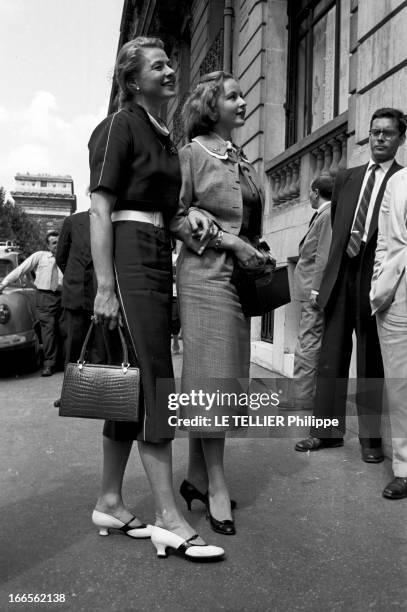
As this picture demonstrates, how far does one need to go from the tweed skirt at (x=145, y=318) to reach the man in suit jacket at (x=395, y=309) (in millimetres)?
1402

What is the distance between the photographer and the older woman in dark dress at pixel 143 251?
2.61m

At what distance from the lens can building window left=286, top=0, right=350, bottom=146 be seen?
782cm

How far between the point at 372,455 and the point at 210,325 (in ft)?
5.78

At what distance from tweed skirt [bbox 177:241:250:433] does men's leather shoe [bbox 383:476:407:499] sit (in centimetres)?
105

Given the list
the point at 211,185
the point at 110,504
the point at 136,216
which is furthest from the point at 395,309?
the point at 110,504

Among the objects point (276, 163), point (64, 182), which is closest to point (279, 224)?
point (276, 163)

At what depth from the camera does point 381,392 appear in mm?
4148

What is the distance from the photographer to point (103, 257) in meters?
2.63

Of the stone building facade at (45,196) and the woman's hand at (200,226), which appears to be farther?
the stone building facade at (45,196)

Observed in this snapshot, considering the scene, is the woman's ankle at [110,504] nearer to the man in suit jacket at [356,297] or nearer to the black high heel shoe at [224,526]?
the black high heel shoe at [224,526]

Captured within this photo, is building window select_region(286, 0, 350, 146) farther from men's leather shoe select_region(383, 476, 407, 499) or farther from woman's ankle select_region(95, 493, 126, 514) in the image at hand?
woman's ankle select_region(95, 493, 126, 514)

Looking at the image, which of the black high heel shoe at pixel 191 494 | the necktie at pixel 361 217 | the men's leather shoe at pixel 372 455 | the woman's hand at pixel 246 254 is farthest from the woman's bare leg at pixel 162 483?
the necktie at pixel 361 217

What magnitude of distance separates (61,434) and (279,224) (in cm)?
445

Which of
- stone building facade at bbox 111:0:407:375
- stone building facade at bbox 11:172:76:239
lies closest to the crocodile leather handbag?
stone building facade at bbox 111:0:407:375
